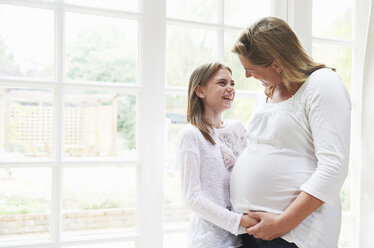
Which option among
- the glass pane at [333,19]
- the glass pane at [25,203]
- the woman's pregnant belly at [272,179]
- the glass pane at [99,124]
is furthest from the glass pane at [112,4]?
the glass pane at [333,19]

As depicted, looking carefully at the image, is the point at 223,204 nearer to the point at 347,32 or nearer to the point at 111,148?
the point at 111,148

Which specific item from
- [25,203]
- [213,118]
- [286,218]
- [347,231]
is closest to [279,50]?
[213,118]

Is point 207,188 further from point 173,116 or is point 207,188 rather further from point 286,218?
point 173,116

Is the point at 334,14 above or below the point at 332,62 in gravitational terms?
above

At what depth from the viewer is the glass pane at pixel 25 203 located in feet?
4.87

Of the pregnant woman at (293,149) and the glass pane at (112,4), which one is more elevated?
the glass pane at (112,4)

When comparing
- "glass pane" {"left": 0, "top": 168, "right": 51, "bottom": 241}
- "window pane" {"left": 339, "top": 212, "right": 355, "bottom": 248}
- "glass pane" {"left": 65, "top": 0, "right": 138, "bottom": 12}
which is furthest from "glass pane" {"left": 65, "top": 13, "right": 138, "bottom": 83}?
"window pane" {"left": 339, "top": 212, "right": 355, "bottom": 248}

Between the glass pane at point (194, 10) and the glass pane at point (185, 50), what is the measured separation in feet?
0.18

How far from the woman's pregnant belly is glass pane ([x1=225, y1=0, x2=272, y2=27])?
80 centimetres

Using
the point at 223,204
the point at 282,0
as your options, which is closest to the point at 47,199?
the point at 223,204

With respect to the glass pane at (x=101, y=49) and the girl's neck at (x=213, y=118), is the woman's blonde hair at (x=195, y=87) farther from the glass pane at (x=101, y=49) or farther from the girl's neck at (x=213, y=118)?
the glass pane at (x=101, y=49)

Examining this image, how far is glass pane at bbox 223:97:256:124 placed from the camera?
1.87m

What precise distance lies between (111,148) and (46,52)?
473mm

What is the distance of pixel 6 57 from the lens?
148 cm
